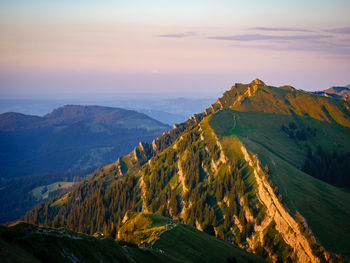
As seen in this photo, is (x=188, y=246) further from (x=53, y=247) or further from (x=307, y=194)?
(x=307, y=194)

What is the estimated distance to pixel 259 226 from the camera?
4975 inches

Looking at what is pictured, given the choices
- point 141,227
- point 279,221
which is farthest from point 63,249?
point 279,221

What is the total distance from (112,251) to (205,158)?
142 metres

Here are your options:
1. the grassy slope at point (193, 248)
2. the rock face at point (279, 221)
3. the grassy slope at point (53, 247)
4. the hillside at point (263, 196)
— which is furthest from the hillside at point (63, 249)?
the rock face at point (279, 221)

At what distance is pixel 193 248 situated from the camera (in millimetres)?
78375

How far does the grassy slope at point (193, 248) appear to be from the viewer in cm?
7338

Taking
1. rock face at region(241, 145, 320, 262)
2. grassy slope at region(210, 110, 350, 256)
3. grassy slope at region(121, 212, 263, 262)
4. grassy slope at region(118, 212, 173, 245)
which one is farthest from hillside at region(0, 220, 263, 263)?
grassy slope at region(210, 110, 350, 256)

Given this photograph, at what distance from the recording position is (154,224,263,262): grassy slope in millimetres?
73375

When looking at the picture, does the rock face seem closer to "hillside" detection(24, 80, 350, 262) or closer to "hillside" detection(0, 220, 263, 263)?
"hillside" detection(24, 80, 350, 262)

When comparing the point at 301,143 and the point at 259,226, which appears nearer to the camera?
the point at 259,226

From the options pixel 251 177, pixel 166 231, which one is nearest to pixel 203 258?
pixel 166 231

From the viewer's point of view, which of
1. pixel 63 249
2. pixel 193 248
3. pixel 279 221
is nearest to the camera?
pixel 63 249

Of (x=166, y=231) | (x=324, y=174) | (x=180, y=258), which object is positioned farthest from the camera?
(x=324, y=174)

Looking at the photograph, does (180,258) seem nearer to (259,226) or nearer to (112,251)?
(112,251)
